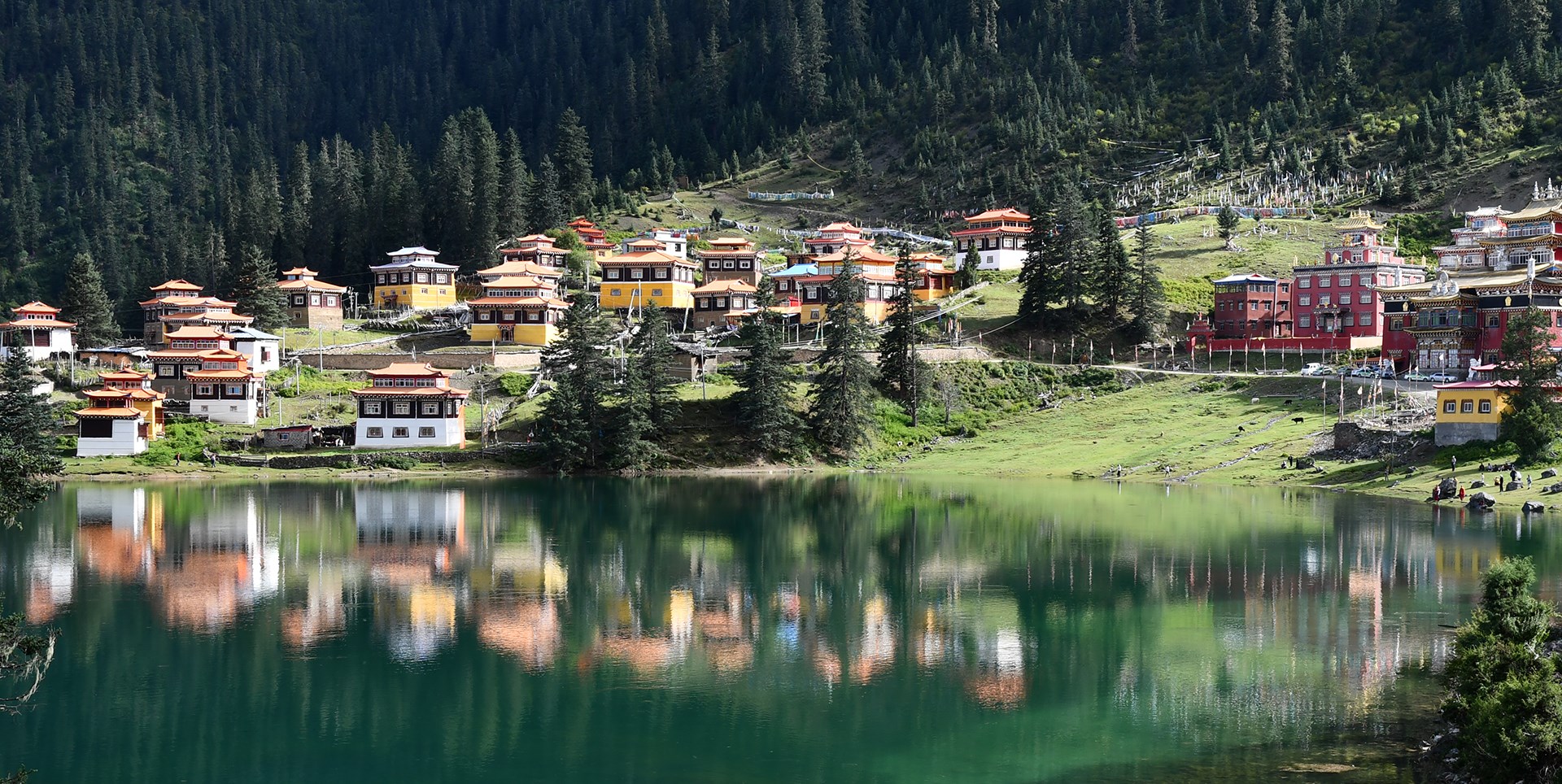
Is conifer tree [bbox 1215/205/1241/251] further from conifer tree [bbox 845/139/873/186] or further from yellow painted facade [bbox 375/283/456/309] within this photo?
yellow painted facade [bbox 375/283/456/309]

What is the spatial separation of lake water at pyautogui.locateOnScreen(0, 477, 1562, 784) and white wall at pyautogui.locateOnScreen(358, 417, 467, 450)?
2182 centimetres

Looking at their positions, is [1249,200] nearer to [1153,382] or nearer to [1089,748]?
[1153,382]

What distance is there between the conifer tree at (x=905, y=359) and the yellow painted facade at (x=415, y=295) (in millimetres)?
42371

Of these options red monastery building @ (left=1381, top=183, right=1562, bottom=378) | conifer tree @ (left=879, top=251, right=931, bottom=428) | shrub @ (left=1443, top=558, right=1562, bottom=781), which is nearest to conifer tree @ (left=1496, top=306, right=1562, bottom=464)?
red monastery building @ (left=1381, top=183, right=1562, bottom=378)

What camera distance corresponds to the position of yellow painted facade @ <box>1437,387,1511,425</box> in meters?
79.6

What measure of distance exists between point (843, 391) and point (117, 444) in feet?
143

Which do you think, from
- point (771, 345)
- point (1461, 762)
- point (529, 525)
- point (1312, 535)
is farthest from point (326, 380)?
point (1461, 762)

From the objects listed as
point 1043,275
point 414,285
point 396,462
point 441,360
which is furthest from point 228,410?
point 1043,275

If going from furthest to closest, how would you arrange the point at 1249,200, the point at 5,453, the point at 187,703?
1. the point at 1249,200
2. the point at 187,703
3. the point at 5,453

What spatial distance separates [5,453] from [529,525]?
42540mm

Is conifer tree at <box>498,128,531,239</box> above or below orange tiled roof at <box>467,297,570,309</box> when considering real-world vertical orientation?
above

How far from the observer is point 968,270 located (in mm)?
130875

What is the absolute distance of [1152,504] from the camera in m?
73.9

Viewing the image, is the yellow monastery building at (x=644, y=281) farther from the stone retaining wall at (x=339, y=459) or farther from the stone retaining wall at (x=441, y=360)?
the stone retaining wall at (x=339, y=459)
